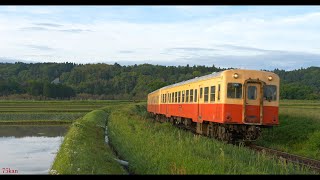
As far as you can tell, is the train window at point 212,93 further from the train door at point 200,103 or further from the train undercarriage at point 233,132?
the train door at point 200,103

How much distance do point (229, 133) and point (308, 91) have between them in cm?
5796

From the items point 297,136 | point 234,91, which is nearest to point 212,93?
point 234,91

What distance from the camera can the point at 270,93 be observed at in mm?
17328

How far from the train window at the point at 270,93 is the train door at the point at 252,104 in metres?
0.22

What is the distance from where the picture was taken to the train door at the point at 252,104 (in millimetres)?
16891

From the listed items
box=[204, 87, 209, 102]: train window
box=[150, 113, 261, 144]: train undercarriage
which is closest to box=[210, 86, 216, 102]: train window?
box=[204, 87, 209, 102]: train window

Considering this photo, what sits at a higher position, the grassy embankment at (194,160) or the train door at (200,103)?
the train door at (200,103)

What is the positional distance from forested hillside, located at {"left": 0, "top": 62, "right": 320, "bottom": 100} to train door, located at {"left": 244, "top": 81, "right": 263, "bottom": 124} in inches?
2103

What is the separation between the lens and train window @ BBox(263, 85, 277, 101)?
56.4 ft

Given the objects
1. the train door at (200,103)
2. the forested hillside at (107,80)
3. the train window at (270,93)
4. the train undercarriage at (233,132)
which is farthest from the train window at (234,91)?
the forested hillside at (107,80)

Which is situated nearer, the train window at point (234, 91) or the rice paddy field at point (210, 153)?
the rice paddy field at point (210, 153)
